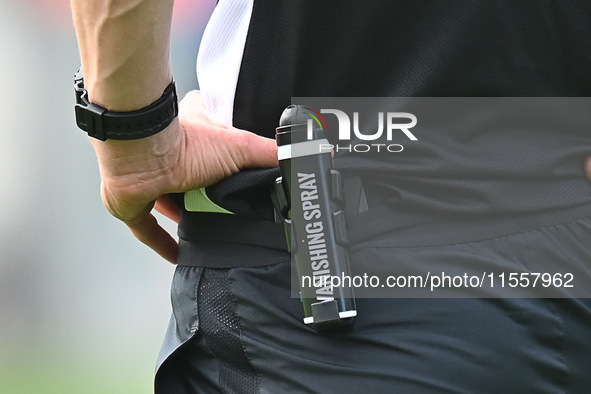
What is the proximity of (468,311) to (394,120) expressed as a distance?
0.85 feet

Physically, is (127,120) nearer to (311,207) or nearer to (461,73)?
(311,207)

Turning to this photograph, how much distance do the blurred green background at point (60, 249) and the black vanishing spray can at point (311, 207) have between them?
130 inches

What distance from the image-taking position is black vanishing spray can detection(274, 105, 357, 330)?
0.96 m

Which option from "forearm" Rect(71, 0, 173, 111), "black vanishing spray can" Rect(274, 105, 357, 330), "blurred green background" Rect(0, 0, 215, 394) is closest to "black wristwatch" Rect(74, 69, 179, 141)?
"forearm" Rect(71, 0, 173, 111)

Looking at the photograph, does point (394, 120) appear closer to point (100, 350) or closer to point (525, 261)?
point (525, 261)

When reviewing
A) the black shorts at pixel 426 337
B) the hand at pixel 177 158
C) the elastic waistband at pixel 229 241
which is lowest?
the black shorts at pixel 426 337

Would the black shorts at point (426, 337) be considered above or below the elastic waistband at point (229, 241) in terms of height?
below

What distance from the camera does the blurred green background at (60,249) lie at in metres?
4.32

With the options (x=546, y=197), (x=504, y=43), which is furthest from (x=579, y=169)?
(x=504, y=43)

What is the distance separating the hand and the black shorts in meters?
0.14

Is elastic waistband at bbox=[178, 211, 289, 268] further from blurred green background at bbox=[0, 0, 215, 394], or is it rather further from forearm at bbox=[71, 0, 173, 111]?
blurred green background at bbox=[0, 0, 215, 394]

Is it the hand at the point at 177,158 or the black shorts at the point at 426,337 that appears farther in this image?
the hand at the point at 177,158

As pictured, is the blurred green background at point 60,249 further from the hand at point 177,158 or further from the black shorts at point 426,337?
the black shorts at point 426,337

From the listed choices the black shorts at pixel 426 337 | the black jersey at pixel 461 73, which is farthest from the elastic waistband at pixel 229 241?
the black jersey at pixel 461 73
